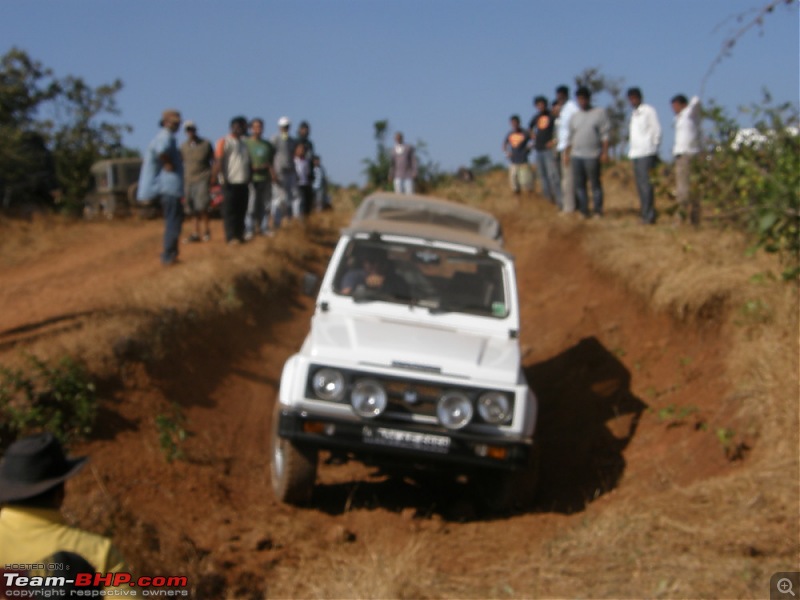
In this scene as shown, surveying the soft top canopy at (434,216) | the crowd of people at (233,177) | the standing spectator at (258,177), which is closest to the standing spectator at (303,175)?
the crowd of people at (233,177)

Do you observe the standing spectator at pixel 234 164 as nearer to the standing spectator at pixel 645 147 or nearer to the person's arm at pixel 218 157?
the person's arm at pixel 218 157

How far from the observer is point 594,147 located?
44.0 ft

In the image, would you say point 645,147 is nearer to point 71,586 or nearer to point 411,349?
point 411,349

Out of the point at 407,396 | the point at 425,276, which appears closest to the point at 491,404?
the point at 407,396

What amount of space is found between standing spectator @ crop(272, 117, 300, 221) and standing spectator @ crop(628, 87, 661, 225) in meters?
5.31

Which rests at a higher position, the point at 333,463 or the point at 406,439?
the point at 406,439

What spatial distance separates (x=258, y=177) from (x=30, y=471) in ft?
36.2

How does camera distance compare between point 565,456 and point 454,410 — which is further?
point 565,456

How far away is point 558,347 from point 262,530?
5679 millimetres

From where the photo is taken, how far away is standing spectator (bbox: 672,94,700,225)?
1219 cm

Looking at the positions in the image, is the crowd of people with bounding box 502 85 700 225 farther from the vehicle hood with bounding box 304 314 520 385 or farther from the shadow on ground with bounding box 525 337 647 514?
the vehicle hood with bounding box 304 314 520 385

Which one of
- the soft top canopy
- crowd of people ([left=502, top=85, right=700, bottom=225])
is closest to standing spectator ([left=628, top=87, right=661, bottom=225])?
crowd of people ([left=502, top=85, right=700, bottom=225])

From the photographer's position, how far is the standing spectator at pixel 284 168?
15.7m

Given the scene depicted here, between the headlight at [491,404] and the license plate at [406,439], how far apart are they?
1.04 feet
